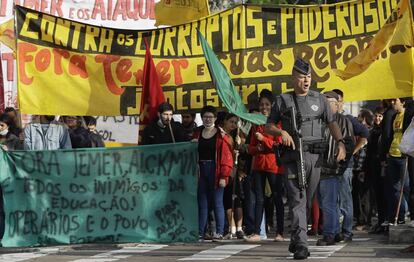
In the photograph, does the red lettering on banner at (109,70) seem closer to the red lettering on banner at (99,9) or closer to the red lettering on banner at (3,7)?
the red lettering on banner at (99,9)

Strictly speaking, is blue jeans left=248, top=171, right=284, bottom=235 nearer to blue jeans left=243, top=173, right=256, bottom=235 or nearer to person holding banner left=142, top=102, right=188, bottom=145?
blue jeans left=243, top=173, right=256, bottom=235

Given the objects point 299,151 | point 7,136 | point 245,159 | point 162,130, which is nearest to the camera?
point 299,151

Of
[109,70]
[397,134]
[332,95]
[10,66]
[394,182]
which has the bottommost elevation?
[394,182]

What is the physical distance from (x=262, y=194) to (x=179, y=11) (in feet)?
14.7

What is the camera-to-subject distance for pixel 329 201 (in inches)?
512

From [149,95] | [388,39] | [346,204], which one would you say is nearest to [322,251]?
[346,204]

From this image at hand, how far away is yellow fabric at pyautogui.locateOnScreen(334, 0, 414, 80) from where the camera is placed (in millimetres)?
13945

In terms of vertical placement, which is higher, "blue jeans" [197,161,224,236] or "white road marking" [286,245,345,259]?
"blue jeans" [197,161,224,236]

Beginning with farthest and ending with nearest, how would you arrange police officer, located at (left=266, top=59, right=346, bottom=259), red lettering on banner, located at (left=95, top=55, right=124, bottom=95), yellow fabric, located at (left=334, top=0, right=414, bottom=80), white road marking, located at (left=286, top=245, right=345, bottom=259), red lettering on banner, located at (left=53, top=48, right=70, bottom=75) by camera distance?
red lettering on banner, located at (left=95, top=55, right=124, bottom=95) → red lettering on banner, located at (left=53, top=48, right=70, bottom=75) → yellow fabric, located at (left=334, top=0, right=414, bottom=80) → white road marking, located at (left=286, top=245, right=345, bottom=259) → police officer, located at (left=266, top=59, right=346, bottom=259)

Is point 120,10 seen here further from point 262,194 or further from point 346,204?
point 346,204

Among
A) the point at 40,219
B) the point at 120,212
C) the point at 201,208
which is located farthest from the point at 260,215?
the point at 40,219

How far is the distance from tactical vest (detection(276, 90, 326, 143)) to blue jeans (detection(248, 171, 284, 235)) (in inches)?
110

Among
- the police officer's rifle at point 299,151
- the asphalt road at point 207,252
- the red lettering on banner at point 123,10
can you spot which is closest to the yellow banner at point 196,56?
the asphalt road at point 207,252

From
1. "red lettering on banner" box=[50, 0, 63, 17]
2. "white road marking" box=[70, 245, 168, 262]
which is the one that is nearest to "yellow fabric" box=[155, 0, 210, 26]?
"red lettering on banner" box=[50, 0, 63, 17]
